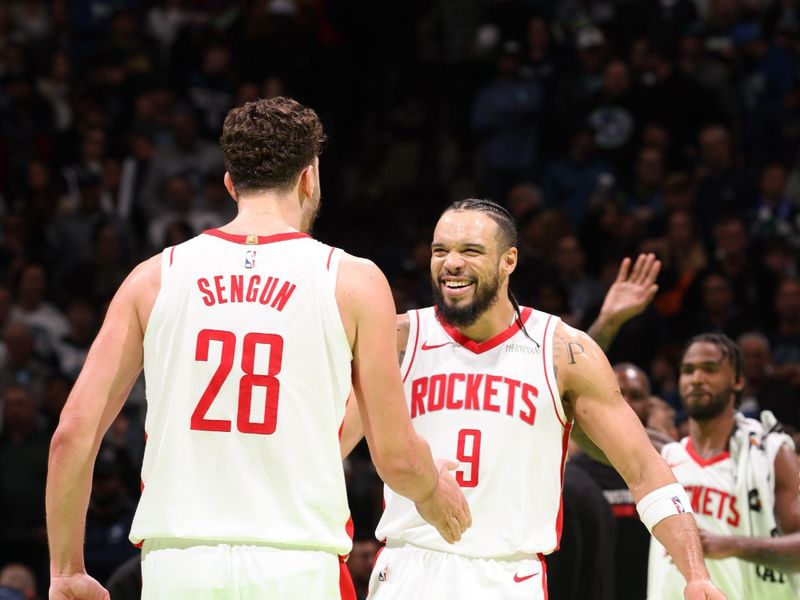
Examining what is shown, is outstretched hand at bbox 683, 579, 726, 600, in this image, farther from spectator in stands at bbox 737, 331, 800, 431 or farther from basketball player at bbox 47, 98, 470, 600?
spectator in stands at bbox 737, 331, 800, 431

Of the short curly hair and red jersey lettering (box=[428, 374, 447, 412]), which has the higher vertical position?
the short curly hair

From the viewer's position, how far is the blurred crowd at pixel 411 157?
36.4 feet

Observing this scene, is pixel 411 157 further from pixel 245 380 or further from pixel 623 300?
pixel 245 380

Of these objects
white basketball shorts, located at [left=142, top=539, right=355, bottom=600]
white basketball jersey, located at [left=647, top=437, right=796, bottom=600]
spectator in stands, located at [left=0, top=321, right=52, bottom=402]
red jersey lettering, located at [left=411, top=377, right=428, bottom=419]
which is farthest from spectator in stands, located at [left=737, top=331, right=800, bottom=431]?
white basketball shorts, located at [left=142, top=539, right=355, bottom=600]

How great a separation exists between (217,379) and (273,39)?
36.9ft

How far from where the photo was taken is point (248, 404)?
3.89 m

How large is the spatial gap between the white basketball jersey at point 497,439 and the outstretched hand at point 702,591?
0.74 meters

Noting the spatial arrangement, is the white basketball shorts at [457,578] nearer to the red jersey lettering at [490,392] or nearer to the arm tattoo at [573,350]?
the red jersey lettering at [490,392]

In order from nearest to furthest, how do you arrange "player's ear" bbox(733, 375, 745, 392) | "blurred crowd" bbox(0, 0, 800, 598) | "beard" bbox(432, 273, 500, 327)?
"beard" bbox(432, 273, 500, 327)
"player's ear" bbox(733, 375, 745, 392)
"blurred crowd" bbox(0, 0, 800, 598)

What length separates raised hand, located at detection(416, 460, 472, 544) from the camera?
4.19 meters

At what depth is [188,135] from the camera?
13.6 metres

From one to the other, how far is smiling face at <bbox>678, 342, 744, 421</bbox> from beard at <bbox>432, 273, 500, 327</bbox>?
233cm

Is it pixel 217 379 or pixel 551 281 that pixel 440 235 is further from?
pixel 551 281

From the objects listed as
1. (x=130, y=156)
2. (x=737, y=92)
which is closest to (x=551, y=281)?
(x=737, y=92)
